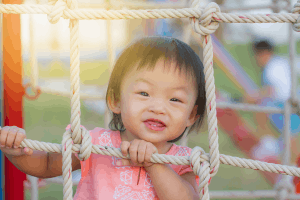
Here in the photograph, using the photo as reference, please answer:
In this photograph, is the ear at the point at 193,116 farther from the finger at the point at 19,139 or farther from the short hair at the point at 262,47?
the short hair at the point at 262,47

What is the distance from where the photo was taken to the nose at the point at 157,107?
0.76 metres

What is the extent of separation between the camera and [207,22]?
68 centimetres

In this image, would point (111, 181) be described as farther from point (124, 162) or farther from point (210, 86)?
point (210, 86)

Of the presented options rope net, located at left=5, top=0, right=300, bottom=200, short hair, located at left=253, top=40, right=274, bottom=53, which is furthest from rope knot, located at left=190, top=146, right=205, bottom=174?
short hair, located at left=253, top=40, right=274, bottom=53

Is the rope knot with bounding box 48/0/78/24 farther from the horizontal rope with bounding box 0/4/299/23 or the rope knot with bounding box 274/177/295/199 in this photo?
the rope knot with bounding box 274/177/295/199

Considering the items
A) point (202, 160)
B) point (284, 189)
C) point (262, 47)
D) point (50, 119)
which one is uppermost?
point (262, 47)

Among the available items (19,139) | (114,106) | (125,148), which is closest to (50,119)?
(114,106)

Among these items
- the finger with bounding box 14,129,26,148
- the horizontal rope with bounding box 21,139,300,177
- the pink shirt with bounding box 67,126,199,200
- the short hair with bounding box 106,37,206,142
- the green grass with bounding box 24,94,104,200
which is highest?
the short hair with bounding box 106,37,206,142

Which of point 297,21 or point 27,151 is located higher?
point 297,21

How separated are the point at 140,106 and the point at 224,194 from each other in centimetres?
82

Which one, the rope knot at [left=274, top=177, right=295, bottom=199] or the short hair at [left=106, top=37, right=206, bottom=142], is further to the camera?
the rope knot at [left=274, top=177, right=295, bottom=199]

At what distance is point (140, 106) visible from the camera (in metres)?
0.78

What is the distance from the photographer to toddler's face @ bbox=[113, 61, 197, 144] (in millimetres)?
773

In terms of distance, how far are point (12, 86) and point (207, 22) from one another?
0.71 m
